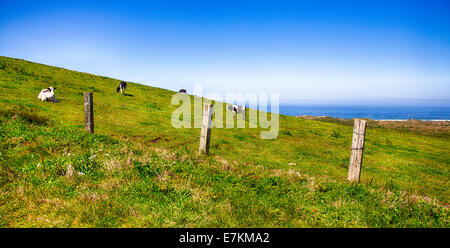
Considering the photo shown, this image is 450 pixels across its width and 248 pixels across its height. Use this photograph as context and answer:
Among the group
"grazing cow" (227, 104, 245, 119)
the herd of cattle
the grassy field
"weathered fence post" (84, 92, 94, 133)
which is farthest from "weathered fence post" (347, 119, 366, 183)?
"grazing cow" (227, 104, 245, 119)

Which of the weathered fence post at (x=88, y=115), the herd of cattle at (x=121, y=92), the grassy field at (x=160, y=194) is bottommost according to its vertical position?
the grassy field at (x=160, y=194)

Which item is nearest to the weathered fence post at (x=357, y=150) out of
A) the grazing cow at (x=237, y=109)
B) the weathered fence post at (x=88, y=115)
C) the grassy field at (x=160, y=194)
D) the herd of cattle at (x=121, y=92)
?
the grassy field at (x=160, y=194)

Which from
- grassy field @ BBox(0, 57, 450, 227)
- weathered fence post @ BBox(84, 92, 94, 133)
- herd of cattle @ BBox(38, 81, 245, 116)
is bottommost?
grassy field @ BBox(0, 57, 450, 227)

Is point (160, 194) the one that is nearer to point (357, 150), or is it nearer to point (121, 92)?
point (357, 150)

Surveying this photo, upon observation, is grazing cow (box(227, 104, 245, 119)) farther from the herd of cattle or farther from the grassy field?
the grassy field

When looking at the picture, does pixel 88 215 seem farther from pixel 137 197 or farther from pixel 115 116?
pixel 115 116

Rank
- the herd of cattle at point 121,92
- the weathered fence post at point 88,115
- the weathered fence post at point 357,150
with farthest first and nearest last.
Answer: the herd of cattle at point 121,92 < the weathered fence post at point 88,115 < the weathered fence post at point 357,150

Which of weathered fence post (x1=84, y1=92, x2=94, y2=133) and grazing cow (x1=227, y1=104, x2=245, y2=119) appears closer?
weathered fence post (x1=84, y1=92, x2=94, y2=133)

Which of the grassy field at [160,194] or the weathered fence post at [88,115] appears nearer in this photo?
the grassy field at [160,194]

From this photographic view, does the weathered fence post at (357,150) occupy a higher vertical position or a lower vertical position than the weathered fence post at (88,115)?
lower

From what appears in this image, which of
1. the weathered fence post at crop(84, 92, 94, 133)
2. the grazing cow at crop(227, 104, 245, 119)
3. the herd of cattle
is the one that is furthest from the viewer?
the grazing cow at crop(227, 104, 245, 119)

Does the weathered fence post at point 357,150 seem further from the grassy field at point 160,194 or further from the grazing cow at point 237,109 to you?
the grazing cow at point 237,109
